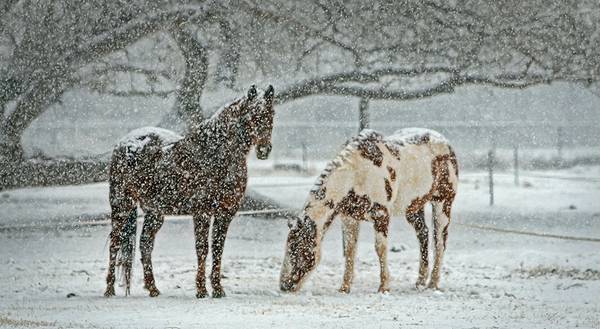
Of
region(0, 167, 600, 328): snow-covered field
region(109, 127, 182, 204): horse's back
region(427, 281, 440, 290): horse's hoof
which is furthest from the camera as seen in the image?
region(427, 281, 440, 290): horse's hoof

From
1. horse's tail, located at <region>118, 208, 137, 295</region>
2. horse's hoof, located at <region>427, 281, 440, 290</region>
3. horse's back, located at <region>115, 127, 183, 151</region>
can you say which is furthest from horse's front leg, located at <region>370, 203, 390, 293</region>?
horse's tail, located at <region>118, 208, 137, 295</region>

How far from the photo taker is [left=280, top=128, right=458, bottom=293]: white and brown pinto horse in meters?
9.05

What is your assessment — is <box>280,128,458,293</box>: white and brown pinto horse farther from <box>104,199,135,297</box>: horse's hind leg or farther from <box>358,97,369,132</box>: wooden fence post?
<box>358,97,369,132</box>: wooden fence post

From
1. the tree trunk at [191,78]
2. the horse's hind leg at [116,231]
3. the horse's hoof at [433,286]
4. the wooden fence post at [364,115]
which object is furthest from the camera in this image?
the wooden fence post at [364,115]

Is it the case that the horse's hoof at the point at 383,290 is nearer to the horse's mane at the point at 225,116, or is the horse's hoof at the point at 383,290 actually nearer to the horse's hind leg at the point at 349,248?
the horse's hind leg at the point at 349,248

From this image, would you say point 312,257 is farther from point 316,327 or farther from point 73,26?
point 73,26

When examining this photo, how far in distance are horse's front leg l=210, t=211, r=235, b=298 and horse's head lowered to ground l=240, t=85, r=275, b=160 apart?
700 mm

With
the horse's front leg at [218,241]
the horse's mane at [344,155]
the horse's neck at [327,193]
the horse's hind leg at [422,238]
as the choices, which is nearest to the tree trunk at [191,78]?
the horse's hind leg at [422,238]

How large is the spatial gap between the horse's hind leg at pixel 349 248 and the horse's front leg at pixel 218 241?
1.34 meters

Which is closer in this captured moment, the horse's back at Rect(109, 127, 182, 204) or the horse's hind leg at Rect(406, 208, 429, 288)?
the horse's back at Rect(109, 127, 182, 204)

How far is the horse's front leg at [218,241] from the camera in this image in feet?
28.3

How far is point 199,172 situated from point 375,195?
179 centimetres

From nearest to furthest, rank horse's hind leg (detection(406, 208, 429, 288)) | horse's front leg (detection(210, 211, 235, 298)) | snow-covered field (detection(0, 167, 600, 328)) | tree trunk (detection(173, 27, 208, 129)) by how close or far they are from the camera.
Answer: snow-covered field (detection(0, 167, 600, 328)) → horse's front leg (detection(210, 211, 235, 298)) → horse's hind leg (detection(406, 208, 429, 288)) → tree trunk (detection(173, 27, 208, 129))

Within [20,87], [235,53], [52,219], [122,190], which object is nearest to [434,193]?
[122,190]
